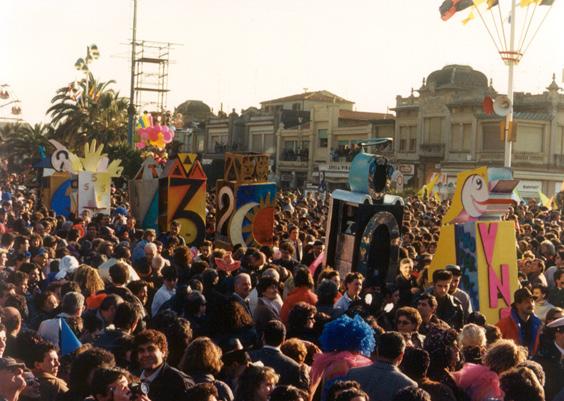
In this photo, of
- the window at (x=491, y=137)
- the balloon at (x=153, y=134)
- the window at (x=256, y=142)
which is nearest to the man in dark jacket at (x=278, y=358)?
the balloon at (x=153, y=134)

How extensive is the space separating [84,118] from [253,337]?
41657mm

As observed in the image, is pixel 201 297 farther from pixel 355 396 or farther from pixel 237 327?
pixel 355 396

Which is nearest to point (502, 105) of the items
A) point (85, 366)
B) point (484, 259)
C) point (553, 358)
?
point (484, 259)

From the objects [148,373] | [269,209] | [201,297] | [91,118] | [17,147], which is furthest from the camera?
[17,147]

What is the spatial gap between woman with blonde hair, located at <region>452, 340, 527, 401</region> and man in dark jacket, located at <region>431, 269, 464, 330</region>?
8.18 feet

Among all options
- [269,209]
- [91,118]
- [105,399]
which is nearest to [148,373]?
[105,399]

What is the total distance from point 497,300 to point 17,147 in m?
46.2

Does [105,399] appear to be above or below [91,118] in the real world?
below

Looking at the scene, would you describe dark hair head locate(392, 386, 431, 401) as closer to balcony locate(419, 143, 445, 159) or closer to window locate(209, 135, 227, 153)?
balcony locate(419, 143, 445, 159)

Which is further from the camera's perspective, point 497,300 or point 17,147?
point 17,147

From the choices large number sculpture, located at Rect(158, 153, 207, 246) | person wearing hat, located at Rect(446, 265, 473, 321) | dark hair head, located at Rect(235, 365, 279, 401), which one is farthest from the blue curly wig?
large number sculpture, located at Rect(158, 153, 207, 246)

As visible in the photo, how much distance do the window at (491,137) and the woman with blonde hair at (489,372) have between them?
4333cm

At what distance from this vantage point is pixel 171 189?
16.9 metres

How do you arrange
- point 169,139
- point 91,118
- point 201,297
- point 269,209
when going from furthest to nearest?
1. point 91,118
2. point 169,139
3. point 269,209
4. point 201,297
